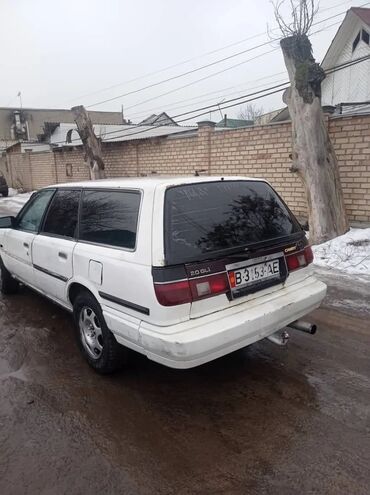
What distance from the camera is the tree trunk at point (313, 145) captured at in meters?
6.78

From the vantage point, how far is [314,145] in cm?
695

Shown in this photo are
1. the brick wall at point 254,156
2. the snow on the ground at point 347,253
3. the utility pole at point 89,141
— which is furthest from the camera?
the utility pole at point 89,141

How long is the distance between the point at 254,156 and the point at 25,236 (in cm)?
635

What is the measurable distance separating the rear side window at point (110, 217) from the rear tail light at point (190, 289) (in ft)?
1.44

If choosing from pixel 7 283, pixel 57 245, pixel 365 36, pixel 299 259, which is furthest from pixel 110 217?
pixel 365 36

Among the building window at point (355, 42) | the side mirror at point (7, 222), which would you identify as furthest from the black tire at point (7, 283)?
Result: the building window at point (355, 42)

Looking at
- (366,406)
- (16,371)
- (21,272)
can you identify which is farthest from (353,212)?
(16,371)

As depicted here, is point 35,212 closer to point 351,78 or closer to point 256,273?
point 256,273

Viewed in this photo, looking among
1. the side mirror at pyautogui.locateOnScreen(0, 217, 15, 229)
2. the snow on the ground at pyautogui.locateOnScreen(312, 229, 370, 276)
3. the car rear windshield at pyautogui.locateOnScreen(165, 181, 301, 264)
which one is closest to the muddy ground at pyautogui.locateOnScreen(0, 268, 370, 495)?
the car rear windshield at pyautogui.locateOnScreen(165, 181, 301, 264)

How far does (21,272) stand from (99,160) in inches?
430

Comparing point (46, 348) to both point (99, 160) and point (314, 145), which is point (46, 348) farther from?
point (99, 160)

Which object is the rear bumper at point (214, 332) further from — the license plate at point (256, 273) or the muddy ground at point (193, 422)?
the muddy ground at point (193, 422)

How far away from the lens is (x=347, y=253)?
6391 mm

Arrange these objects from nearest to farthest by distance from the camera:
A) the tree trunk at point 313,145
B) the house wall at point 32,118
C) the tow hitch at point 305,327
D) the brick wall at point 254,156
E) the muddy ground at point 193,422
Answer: the muddy ground at point 193,422 → the tow hitch at point 305,327 → the tree trunk at point 313,145 → the brick wall at point 254,156 → the house wall at point 32,118
